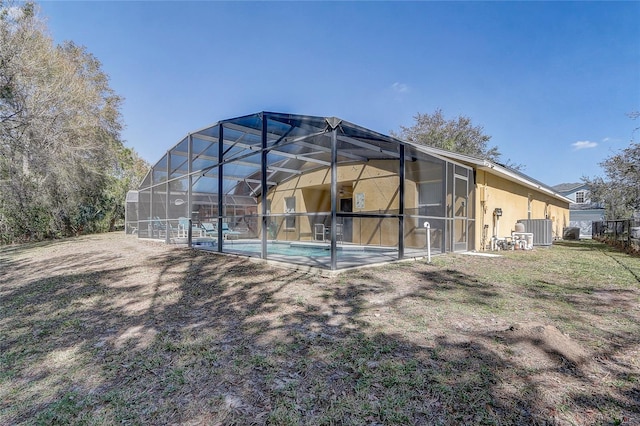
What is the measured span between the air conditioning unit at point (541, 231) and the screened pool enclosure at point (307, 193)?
13.6 feet

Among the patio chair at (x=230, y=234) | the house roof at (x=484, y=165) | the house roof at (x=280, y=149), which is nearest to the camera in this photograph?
the house roof at (x=280, y=149)

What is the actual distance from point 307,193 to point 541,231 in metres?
9.47

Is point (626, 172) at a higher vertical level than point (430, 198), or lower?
higher

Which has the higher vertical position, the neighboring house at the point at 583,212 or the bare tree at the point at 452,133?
the bare tree at the point at 452,133

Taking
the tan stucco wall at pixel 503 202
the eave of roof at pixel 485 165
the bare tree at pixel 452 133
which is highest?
the bare tree at pixel 452 133

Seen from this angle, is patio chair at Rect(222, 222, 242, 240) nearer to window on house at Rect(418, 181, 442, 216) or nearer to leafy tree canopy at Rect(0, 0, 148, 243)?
window on house at Rect(418, 181, 442, 216)

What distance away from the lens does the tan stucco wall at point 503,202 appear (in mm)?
9891

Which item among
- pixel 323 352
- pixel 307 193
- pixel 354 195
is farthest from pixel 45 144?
pixel 323 352

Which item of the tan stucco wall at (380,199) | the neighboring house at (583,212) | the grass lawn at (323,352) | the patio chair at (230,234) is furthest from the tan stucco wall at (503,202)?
the neighboring house at (583,212)

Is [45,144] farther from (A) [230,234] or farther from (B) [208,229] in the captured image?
(A) [230,234]

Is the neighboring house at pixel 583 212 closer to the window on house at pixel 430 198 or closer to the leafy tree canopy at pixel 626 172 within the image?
the leafy tree canopy at pixel 626 172

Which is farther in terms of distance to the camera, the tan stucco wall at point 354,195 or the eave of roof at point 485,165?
the tan stucco wall at point 354,195

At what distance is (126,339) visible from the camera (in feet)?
10.1

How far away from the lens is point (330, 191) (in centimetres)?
1018
